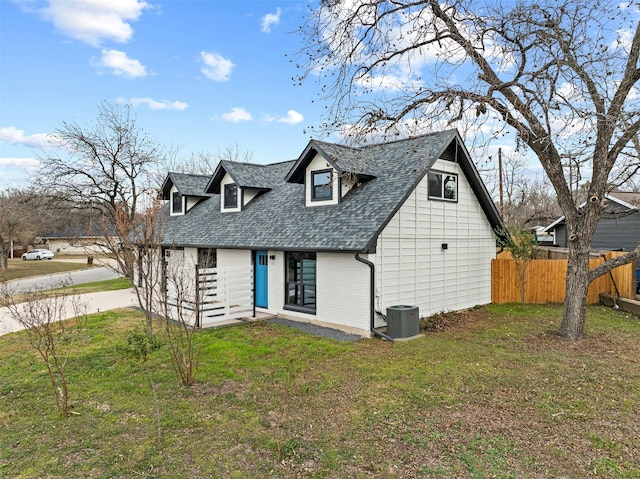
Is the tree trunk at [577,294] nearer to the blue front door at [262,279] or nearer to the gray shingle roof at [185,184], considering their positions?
the blue front door at [262,279]

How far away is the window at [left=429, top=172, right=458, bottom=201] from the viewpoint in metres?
12.5

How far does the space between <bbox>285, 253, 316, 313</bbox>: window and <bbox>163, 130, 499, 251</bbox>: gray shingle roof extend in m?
0.77

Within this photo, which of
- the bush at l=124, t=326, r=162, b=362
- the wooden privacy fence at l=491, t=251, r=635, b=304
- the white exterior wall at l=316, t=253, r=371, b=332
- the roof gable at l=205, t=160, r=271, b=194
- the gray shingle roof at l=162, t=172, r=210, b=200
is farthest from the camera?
the gray shingle roof at l=162, t=172, r=210, b=200

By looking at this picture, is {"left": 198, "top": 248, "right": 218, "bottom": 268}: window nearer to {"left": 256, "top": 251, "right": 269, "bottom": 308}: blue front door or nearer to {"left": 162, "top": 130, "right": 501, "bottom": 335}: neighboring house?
{"left": 162, "top": 130, "right": 501, "bottom": 335}: neighboring house

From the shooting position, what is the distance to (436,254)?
12.6 metres

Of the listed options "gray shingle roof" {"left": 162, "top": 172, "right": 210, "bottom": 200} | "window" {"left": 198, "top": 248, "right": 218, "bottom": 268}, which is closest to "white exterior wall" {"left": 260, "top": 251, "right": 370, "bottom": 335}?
"window" {"left": 198, "top": 248, "right": 218, "bottom": 268}

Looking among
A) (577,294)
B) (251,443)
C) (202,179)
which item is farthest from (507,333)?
(202,179)

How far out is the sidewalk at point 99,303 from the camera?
12.3 meters

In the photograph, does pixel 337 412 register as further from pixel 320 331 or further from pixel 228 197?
pixel 228 197

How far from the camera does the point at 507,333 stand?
10414 millimetres

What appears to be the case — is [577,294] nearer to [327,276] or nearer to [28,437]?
[327,276]

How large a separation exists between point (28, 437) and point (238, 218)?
35.1ft

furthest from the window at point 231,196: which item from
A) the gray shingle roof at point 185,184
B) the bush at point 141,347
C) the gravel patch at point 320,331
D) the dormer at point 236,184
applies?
the bush at point 141,347

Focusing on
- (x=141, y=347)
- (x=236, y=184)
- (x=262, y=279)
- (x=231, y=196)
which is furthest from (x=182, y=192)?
(x=141, y=347)
